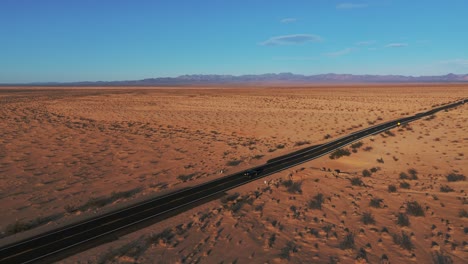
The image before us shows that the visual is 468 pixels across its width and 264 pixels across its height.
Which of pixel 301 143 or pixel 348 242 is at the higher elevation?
pixel 348 242

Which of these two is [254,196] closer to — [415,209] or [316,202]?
[316,202]

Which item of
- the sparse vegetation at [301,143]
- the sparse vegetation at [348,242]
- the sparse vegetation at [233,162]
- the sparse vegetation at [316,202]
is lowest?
the sparse vegetation at [301,143]

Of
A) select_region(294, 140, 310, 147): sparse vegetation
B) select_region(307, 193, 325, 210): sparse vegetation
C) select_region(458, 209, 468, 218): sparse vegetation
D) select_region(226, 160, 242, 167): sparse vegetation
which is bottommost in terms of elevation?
select_region(294, 140, 310, 147): sparse vegetation

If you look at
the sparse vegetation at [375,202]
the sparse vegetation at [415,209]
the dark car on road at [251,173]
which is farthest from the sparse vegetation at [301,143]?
the sparse vegetation at [415,209]

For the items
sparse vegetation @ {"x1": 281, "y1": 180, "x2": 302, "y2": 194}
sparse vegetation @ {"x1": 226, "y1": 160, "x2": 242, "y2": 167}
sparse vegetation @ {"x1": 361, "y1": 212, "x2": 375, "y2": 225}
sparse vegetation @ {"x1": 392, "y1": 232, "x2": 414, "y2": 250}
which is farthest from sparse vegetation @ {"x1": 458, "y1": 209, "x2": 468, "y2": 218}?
sparse vegetation @ {"x1": 226, "y1": 160, "x2": 242, "y2": 167}

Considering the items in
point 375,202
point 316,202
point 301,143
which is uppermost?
point 375,202

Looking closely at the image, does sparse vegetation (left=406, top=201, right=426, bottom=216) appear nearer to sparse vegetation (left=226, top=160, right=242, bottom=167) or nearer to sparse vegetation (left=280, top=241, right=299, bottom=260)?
sparse vegetation (left=280, top=241, right=299, bottom=260)

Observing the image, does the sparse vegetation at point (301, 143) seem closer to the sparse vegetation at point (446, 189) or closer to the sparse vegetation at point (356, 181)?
the sparse vegetation at point (356, 181)

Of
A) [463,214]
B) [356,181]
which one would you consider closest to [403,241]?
[463,214]

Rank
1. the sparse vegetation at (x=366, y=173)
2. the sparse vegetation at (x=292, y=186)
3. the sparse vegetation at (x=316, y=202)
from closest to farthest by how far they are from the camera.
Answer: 1. the sparse vegetation at (x=316, y=202)
2. the sparse vegetation at (x=292, y=186)
3. the sparse vegetation at (x=366, y=173)

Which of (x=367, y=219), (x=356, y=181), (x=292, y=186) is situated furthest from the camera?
(x=356, y=181)

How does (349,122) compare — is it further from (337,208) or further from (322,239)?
(322,239)

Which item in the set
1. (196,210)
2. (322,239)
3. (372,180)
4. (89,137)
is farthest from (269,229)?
(89,137)
